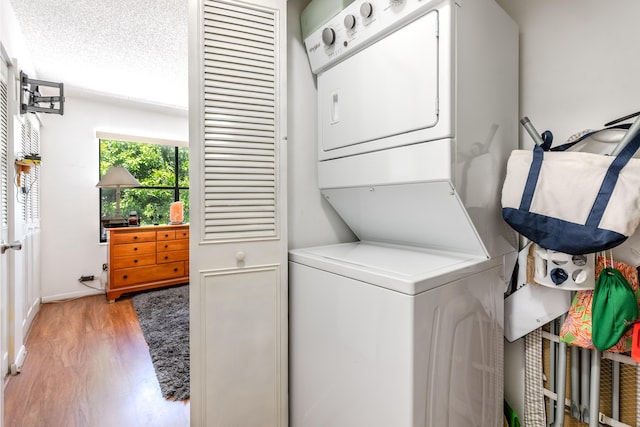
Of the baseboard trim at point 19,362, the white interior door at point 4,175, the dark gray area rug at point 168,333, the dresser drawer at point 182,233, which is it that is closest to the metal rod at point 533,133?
the dark gray area rug at point 168,333

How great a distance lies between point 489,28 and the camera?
3.69 feet

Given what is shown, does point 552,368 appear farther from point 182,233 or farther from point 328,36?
point 182,233

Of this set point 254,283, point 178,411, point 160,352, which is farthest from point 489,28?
point 160,352

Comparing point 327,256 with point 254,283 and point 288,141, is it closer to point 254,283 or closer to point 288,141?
point 254,283

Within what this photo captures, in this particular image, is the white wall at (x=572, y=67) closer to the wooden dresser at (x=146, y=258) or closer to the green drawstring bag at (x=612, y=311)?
the green drawstring bag at (x=612, y=311)

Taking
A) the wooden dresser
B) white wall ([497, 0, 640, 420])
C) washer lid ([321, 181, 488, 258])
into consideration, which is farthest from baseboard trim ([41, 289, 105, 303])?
white wall ([497, 0, 640, 420])

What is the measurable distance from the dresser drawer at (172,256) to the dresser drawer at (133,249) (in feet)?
0.42

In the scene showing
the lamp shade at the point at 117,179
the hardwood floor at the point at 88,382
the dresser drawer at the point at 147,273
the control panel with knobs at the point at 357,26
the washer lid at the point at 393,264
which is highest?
the control panel with knobs at the point at 357,26

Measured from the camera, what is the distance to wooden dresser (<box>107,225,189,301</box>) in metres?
3.58

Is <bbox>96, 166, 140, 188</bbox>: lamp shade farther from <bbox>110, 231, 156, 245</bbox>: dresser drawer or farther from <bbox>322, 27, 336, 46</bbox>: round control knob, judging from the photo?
<bbox>322, 27, 336, 46</bbox>: round control knob

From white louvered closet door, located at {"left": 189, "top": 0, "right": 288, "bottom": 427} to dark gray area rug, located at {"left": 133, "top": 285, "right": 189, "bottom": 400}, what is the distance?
85cm

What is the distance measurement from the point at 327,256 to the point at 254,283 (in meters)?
0.34

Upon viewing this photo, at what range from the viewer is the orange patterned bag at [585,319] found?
104 cm

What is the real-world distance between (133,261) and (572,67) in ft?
14.0
